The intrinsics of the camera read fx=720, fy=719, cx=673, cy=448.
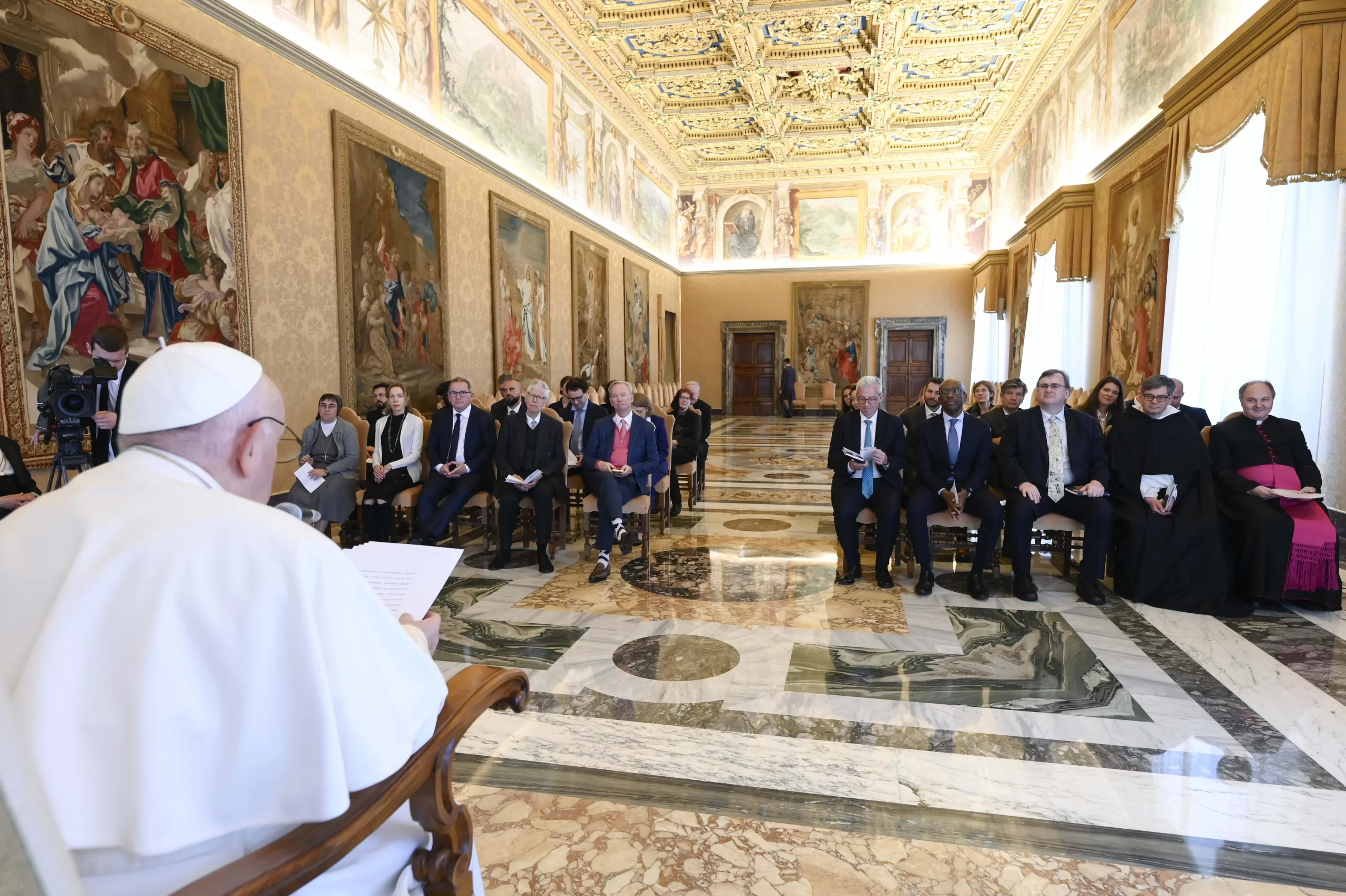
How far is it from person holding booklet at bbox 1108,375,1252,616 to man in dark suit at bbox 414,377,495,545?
16.1 feet

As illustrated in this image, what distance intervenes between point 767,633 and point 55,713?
3.73 metres

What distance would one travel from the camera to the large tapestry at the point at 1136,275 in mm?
8242

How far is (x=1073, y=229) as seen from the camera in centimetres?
1085

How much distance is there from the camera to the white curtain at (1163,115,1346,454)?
5.72m

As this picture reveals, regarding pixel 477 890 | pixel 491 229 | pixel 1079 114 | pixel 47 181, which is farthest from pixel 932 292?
pixel 477 890

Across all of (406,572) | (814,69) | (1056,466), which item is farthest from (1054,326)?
(406,572)

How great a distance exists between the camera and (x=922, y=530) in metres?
5.23

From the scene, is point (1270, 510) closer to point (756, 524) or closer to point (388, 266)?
point (756, 524)

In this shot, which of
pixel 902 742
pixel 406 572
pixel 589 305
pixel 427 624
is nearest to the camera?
pixel 427 624

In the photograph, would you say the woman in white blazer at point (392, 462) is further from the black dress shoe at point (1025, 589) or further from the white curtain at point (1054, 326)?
the white curtain at point (1054, 326)

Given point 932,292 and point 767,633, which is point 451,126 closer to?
point 767,633

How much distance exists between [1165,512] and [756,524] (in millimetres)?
3589

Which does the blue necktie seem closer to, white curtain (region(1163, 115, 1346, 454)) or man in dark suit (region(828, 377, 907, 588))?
man in dark suit (region(828, 377, 907, 588))

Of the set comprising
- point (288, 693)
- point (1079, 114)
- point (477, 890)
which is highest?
point (1079, 114)
